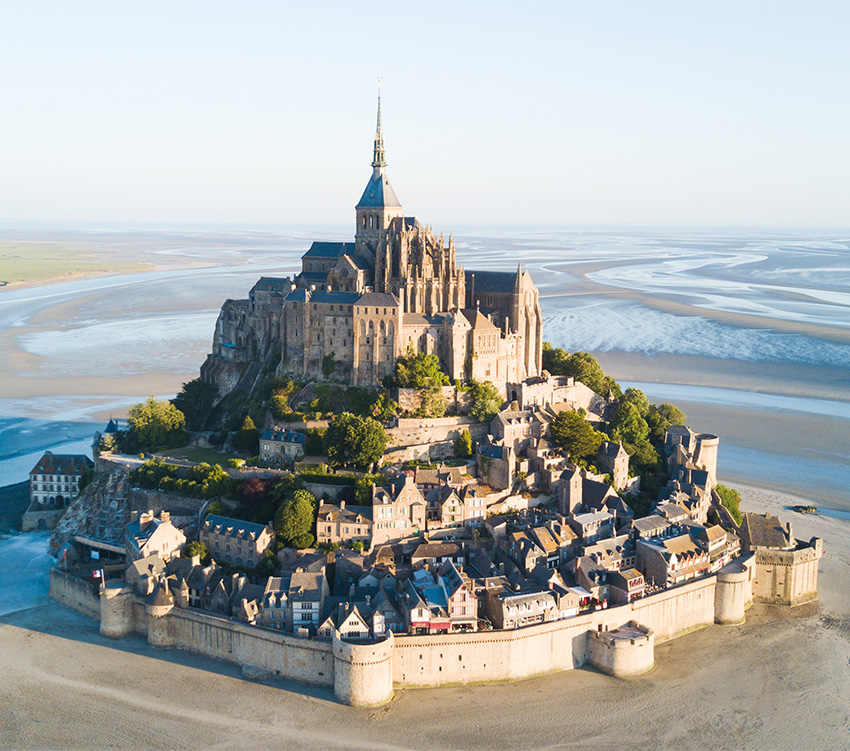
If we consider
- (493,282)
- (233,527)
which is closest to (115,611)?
(233,527)

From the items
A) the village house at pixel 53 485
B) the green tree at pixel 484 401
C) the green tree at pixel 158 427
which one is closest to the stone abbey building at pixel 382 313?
the green tree at pixel 484 401

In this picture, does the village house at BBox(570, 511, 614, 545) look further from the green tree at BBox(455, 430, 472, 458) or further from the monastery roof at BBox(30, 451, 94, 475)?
the monastery roof at BBox(30, 451, 94, 475)

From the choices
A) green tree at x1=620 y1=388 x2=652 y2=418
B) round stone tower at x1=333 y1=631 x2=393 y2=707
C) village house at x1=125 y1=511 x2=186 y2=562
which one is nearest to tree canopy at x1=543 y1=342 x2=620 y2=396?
green tree at x1=620 y1=388 x2=652 y2=418

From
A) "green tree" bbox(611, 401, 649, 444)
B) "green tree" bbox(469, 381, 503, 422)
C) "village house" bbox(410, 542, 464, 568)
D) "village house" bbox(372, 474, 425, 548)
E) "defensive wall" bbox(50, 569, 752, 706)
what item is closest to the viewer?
"defensive wall" bbox(50, 569, 752, 706)

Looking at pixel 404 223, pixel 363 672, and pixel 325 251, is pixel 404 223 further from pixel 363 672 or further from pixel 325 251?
pixel 363 672

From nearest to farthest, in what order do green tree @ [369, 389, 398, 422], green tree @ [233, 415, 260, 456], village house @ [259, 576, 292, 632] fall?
village house @ [259, 576, 292, 632] < green tree @ [369, 389, 398, 422] < green tree @ [233, 415, 260, 456]

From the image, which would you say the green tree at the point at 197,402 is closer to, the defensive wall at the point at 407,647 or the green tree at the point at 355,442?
the green tree at the point at 355,442

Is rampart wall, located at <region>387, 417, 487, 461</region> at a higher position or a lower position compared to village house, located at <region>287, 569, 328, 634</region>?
higher
